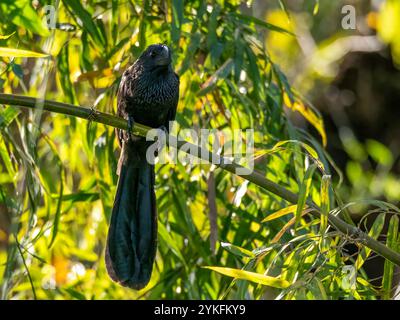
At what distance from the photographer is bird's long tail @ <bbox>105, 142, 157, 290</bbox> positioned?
8.67 ft

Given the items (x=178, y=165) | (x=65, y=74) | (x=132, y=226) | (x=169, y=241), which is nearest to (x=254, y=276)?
(x=132, y=226)

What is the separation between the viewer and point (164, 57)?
290 centimetres

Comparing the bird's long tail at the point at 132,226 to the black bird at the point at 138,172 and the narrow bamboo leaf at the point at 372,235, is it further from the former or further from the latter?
the narrow bamboo leaf at the point at 372,235

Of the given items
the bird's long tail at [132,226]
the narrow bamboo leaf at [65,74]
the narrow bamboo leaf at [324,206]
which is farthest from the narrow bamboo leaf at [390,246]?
the narrow bamboo leaf at [65,74]

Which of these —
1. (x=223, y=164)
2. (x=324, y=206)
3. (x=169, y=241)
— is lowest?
(x=169, y=241)

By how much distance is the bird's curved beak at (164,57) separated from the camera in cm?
288

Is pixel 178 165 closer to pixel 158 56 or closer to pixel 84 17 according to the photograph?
pixel 158 56

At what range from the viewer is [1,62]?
280cm

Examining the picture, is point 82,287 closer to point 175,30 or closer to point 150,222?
point 150,222

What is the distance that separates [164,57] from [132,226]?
1.97 feet

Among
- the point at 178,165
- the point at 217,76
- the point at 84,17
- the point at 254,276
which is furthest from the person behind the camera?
the point at 178,165

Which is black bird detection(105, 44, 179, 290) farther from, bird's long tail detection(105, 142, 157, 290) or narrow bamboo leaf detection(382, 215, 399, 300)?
narrow bamboo leaf detection(382, 215, 399, 300)

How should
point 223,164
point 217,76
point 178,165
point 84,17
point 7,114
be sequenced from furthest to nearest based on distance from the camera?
point 178,165 < point 217,76 < point 84,17 < point 7,114 < point 223,164

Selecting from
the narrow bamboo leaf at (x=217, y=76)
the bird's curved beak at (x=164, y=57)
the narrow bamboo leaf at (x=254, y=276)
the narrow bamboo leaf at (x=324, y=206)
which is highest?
the bird's curved beak at (x=164, y=57)
